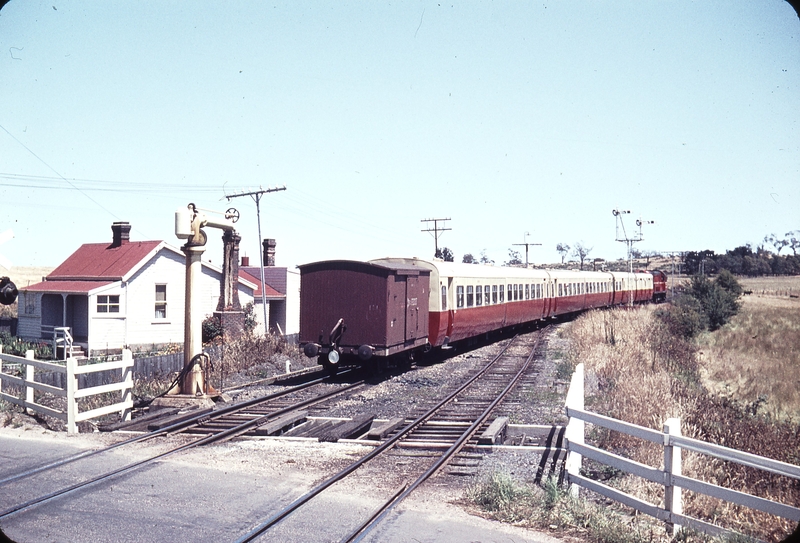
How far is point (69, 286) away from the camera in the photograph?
86.7 ft

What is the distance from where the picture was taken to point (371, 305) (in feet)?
50.4

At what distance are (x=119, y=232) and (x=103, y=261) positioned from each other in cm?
188

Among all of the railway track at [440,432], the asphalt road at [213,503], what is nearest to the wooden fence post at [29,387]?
the asphalt road at [213,503]

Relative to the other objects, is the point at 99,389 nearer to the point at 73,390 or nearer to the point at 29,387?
the point at 73,390

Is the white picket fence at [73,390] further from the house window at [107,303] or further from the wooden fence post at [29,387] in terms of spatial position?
the house window at [107,303]

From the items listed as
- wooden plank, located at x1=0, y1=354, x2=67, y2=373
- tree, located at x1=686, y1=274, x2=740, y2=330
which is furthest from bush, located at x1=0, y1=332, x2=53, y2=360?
tree, located at x1=686, y1=274, x2=740, y2=330

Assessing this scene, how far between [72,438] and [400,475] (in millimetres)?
4929

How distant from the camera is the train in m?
15.3

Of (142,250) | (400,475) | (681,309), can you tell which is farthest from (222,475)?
(681,309)

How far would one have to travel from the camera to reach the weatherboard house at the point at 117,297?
25.7 meters

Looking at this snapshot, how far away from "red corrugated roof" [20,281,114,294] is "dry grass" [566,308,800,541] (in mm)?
18065

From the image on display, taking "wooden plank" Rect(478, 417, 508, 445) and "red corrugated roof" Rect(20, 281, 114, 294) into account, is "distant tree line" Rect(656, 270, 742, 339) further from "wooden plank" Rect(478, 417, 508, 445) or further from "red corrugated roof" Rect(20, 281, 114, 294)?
"red corrugated roof" Rect(20, 281, 114, 294)

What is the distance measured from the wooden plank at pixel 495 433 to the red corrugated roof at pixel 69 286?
63.8 feet

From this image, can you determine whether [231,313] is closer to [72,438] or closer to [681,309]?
[72,438]
